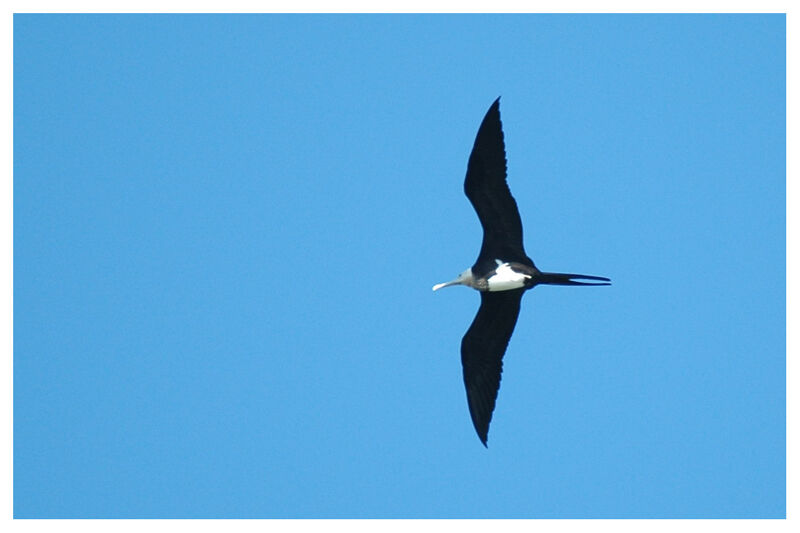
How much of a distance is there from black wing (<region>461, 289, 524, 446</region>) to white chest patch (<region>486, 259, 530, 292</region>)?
316 millimetres

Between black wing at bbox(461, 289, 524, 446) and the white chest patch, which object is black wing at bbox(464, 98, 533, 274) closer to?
the white chest patch

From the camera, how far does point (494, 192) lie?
11672 millimetres

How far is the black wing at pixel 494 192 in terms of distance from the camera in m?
11.7

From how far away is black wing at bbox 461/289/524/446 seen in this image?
1219 centimetres

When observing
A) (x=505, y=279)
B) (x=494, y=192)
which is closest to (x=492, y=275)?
(x=505, y=279)

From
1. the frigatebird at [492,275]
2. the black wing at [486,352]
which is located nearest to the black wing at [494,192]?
the frigatebird at [492,275]

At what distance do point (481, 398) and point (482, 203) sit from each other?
204 cm

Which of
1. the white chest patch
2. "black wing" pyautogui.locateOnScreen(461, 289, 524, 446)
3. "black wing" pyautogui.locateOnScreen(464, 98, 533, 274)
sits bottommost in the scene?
"black wing" pyautogui.locateOnScreen(461, 289, 524, 446)

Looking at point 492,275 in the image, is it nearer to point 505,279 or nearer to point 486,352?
point 505,279

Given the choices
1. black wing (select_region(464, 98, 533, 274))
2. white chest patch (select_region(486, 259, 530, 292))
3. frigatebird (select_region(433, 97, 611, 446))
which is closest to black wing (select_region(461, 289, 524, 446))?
frigatebird (select_region(433, 97, 611, 446))
